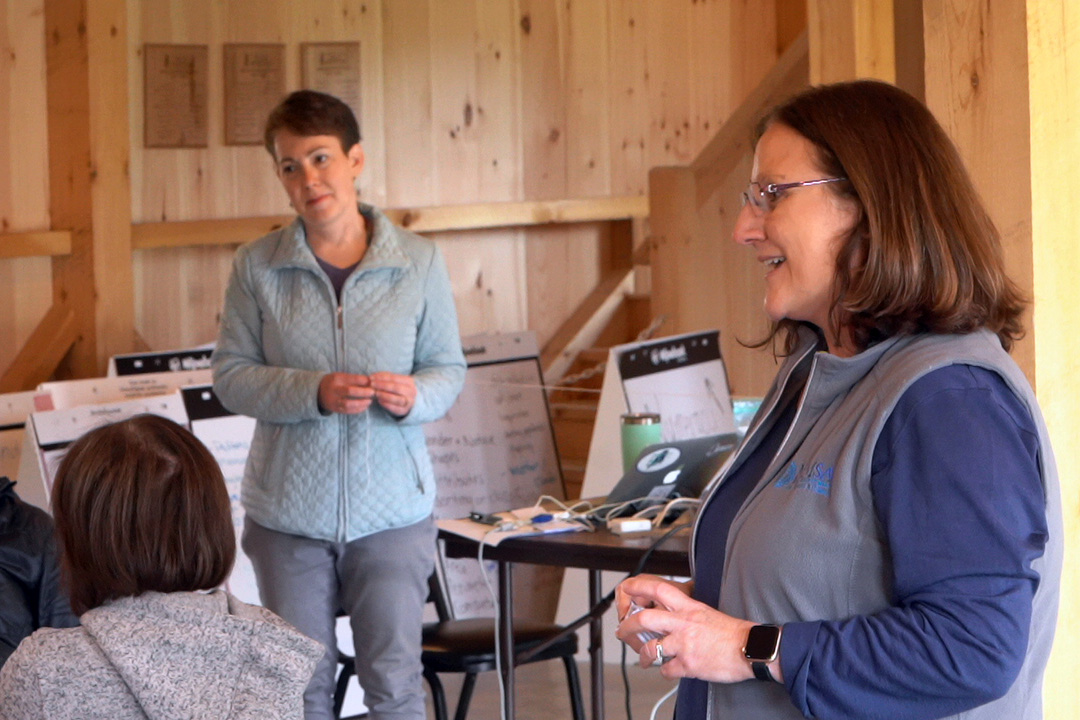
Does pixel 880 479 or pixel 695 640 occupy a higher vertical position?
pixel 880 479

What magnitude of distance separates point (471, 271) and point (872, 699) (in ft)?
16.4

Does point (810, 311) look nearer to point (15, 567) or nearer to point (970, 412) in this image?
point (970, 412)

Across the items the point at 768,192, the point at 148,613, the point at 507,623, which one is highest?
the point at 768,192

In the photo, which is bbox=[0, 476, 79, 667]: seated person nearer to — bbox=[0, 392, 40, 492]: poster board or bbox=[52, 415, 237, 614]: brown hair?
bbox=[52, 415, 237, 614]: brown hair

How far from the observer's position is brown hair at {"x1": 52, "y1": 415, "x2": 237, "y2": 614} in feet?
5.65

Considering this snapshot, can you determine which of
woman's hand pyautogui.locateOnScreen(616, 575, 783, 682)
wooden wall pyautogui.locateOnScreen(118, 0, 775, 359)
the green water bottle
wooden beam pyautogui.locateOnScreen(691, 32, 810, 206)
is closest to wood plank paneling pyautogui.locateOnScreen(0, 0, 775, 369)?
wooden wall pyautogui.locateOnScreen(118, 0, 775, 359)

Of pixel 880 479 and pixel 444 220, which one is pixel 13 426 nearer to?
pixel 444 220

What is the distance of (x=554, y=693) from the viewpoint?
4.51 metres

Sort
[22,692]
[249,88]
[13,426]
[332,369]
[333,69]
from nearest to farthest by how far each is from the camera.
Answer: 1. [22,692]
2. [332,369]
3. [13,426]
4. [249,88]
5. [333,69]

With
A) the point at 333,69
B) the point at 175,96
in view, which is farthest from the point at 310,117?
the point at 333,69

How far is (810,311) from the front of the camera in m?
1.52

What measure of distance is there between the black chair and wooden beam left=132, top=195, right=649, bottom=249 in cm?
247

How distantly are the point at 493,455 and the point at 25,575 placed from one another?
8.78 feet

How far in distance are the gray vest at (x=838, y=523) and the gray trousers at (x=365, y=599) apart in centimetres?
152
